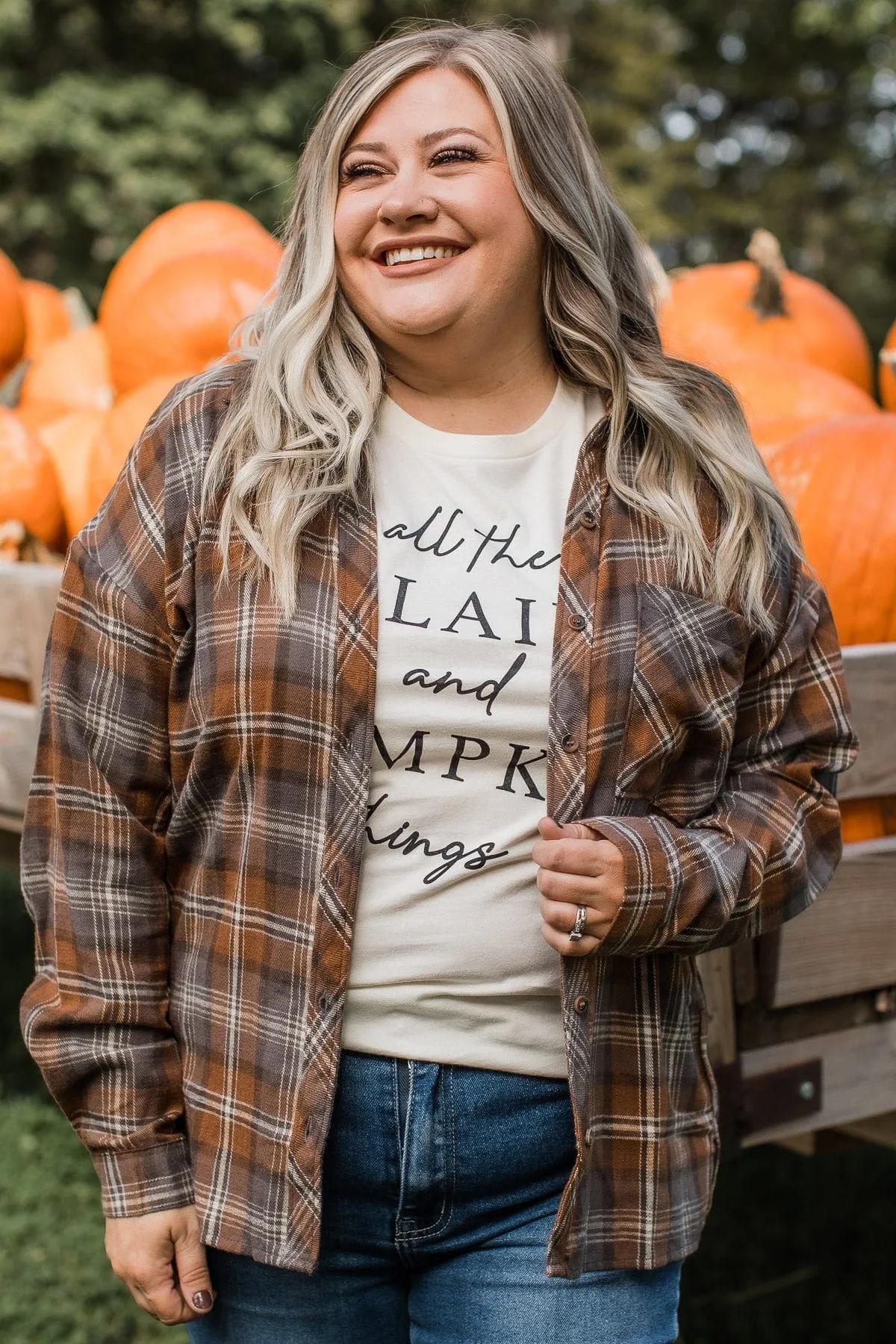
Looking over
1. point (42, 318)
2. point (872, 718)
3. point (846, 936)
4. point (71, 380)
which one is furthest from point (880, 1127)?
point (42, 318)

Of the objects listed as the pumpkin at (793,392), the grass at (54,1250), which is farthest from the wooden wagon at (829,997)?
the grass at (54,1250)

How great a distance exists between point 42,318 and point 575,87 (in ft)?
35.4

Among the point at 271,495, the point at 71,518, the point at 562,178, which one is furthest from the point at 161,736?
the point at 71,518

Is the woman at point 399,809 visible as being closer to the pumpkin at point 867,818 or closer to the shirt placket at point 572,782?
the shirt placket at point 572,782

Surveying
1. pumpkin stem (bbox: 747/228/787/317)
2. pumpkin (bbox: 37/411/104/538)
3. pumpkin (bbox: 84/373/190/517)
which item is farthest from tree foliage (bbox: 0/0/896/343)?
pumpkin (bbox: 84/373/190/517)

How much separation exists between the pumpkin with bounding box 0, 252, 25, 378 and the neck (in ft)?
9.55

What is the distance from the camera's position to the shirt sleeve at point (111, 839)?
154 cm

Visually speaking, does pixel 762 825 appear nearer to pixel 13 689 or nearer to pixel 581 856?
pixel 581 856

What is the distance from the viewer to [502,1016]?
1.57 m

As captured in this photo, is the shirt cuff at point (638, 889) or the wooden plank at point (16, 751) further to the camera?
the wooden plank at point (16, 751)

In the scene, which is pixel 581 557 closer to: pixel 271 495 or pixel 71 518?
pixel 271 495

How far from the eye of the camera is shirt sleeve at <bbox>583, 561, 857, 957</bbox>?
1.50m

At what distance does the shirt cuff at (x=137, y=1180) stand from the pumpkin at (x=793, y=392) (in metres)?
2.10

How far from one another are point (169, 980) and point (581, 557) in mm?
684
